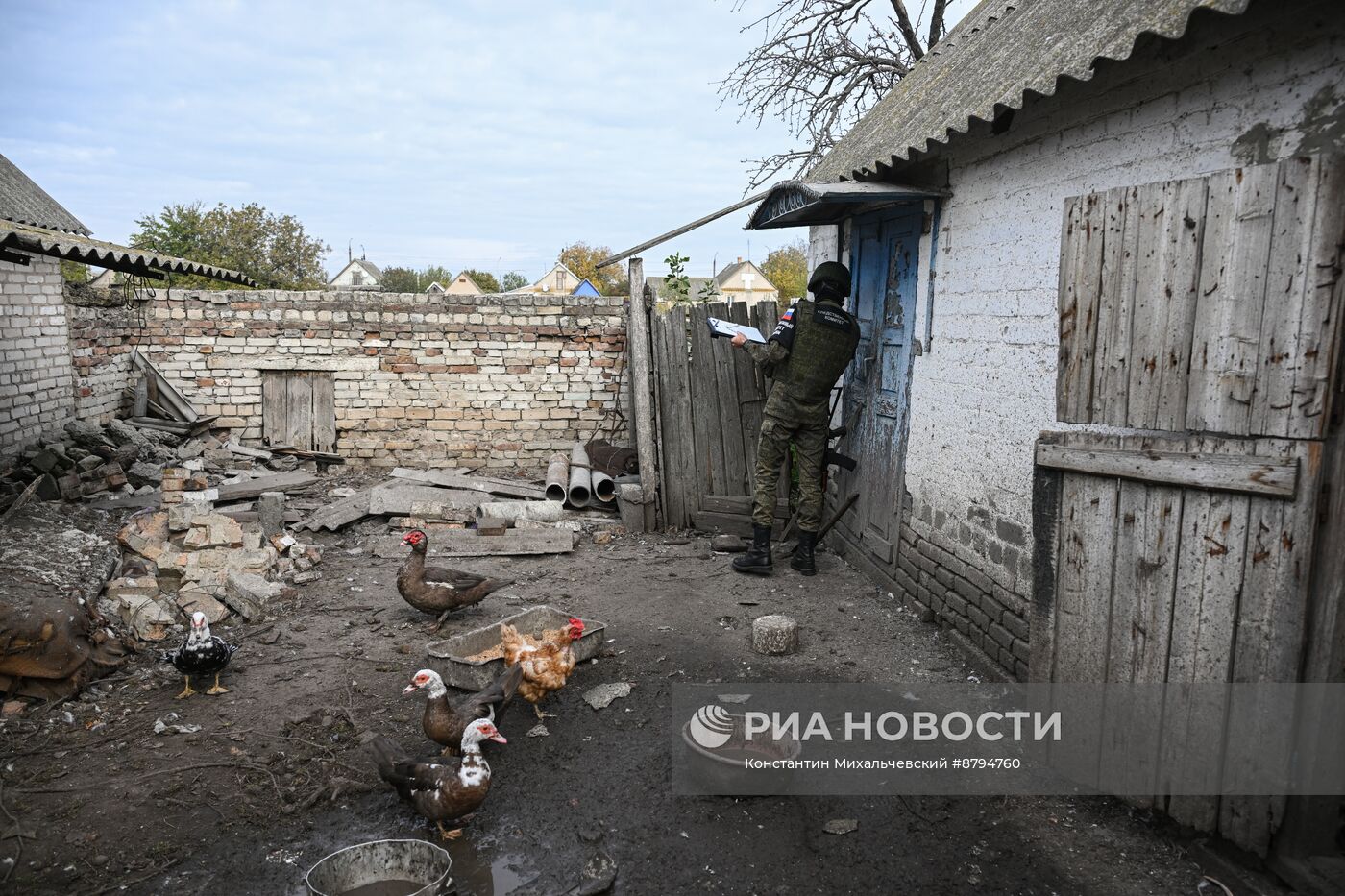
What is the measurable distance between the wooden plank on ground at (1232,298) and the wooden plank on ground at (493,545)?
571 cm

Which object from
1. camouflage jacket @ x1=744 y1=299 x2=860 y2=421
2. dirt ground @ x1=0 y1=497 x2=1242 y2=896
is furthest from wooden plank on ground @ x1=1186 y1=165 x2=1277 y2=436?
camouflage jacket @ x1=744 y1=299 x2=860 y2=421

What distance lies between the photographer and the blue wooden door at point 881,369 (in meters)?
6.22

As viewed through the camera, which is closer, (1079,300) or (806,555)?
(1079,300)

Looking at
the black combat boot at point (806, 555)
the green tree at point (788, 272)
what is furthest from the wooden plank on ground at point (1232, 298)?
the green tree at point (788, 272)

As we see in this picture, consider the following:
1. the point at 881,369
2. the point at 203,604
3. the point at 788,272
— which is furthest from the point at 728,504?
the point at 788,272

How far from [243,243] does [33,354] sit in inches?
743

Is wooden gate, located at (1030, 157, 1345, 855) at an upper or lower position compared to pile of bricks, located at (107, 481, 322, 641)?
upper

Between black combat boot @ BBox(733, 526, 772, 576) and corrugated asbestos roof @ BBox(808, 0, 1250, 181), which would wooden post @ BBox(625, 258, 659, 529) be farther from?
corrugated asbestos roof @ BBox(808, 0, 1250, 181)

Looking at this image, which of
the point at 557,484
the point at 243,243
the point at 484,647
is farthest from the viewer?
the point at 243,243

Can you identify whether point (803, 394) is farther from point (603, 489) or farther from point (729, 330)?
point (603, 489)

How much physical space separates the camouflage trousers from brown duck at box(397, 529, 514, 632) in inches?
97.8

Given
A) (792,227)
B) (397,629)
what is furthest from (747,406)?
(397,629)

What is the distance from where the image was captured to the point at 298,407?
430 inches

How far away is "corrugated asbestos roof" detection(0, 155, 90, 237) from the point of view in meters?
9.71
